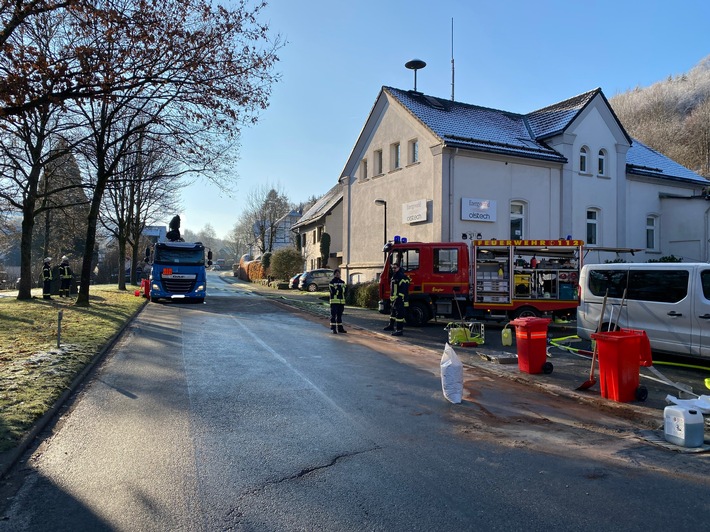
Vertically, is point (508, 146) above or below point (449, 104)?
below

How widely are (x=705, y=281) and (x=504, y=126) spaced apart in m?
17.7

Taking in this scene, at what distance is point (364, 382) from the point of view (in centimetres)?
818

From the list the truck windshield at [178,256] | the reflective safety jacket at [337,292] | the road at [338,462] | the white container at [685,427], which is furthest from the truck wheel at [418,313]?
the truck windshield at [178,256]

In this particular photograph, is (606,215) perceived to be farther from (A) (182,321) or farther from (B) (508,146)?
(A) (182,321)

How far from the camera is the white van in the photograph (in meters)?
8.78

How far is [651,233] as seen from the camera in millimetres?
27281

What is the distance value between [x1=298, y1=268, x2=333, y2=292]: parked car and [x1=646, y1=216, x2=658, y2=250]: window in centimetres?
1897

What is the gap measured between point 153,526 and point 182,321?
45.2 feet

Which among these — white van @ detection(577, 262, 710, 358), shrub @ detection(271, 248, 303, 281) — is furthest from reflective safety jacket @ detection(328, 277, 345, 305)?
shrub @ detection(271, 248, 303, 281)

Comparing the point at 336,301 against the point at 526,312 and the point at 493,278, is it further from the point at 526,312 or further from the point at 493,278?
the point at 526,312

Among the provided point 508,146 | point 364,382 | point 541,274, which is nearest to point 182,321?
point 364,382

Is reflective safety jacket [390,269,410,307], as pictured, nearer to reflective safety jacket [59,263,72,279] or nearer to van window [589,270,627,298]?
van window [589,270,627,298]

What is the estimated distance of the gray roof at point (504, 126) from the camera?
21984 millimetres

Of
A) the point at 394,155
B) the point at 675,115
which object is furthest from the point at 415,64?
the point at 675,115
